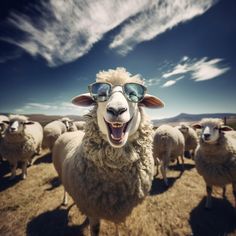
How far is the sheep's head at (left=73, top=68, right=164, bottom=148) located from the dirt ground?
2.44 m

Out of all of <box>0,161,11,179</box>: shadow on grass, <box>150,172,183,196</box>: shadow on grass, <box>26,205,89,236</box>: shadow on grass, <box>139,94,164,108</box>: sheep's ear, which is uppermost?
<box>139,94,164,108</box>: sheep's ear

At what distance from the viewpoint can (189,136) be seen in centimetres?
897

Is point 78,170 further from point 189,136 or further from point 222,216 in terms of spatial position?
point 189,136

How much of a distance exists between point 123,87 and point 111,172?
3.86 feet

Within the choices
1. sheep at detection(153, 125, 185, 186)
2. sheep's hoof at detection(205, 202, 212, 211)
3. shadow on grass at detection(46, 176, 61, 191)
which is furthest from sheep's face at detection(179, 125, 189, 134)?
shadow on grass at detection(46, 176, 61, 191)

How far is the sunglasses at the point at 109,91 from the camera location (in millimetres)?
2076

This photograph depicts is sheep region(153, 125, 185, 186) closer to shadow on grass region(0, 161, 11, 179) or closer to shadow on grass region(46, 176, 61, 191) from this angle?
shadow on grass region(46, 176, 61, 191)

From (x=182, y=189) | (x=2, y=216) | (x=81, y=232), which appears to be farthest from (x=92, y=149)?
(x=182, y=189)

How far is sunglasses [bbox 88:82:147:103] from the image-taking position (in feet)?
6.81

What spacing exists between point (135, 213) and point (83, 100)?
3046 mm

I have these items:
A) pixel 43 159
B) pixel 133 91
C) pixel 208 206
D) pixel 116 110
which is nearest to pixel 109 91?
pixel 133 91

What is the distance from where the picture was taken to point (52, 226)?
3330mm

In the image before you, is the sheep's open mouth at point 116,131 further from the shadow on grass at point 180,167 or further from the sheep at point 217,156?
the shadow on grass at point 180,167

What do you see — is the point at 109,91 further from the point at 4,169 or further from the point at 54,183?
the point at 4,169
